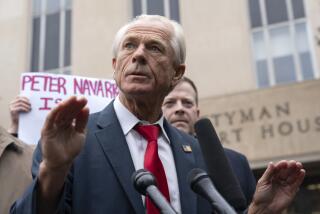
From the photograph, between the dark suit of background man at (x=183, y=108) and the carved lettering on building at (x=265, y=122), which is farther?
the carved lettering on building at (x=265, y=122)

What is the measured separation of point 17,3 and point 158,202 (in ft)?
46.9

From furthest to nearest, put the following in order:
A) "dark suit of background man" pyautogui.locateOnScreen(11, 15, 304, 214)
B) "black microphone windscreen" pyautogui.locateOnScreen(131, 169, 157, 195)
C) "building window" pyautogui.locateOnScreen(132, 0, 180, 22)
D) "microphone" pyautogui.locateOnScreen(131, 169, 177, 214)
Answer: "building window" pyautogui.locateOnScreen(132, 0, 180, 22) → "dark suit of background man" pyautogui.locateOnScreen(11, 15, 304, 214) → "black microphone windscreen" pyautogui.locateOnScreen(131, 169, 157, 195) → "microphone" pyautogui.locateOnScreen(131, 169, 177, 214)

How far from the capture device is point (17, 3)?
48.6ft

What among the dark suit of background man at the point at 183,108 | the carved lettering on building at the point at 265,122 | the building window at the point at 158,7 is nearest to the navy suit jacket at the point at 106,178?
the dark suit of background man at the point at 183,108

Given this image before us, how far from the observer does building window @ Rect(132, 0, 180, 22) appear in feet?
42.5

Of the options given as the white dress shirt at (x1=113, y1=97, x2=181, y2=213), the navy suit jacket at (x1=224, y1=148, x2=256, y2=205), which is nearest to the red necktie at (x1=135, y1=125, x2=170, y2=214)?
the white dress shirt at (x1=113, y1=97, x2=181, y2=213)

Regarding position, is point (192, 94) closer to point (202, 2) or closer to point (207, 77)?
point (207, 77)

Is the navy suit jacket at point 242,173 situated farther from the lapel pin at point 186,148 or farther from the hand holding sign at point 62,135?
the hand holding sign at point 62,135

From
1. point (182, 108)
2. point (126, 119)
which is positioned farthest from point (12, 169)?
point (182, 108)

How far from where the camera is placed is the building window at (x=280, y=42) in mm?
11766

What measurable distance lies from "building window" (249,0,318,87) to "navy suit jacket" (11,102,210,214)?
988cm

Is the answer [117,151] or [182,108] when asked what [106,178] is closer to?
[117,151]

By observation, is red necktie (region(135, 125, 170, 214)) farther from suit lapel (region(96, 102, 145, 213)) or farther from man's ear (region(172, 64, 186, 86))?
man's ear (region(172, 64, 186, 86))

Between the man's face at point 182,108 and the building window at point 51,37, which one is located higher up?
the building window at point 51,37
